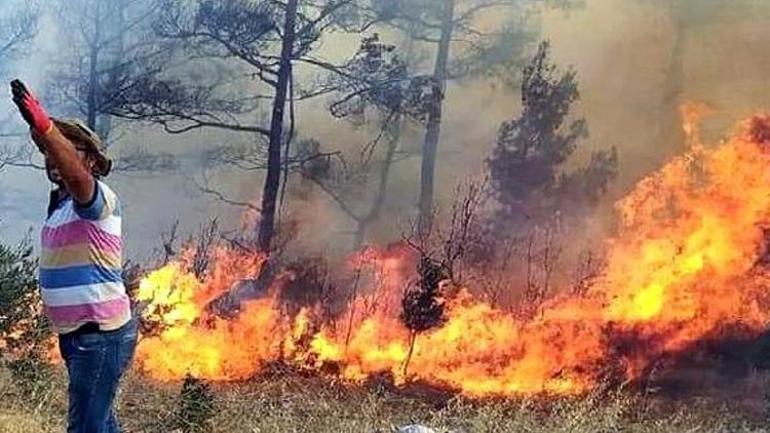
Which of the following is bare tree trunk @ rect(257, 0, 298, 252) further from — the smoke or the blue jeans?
the blue jeans

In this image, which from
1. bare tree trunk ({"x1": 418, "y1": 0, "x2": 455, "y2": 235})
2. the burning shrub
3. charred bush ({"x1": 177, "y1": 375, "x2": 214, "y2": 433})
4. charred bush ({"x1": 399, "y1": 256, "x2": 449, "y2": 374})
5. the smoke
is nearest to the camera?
charred bush ({"x1": 177, "y1": 375, "x2": 214, "y2": 433})

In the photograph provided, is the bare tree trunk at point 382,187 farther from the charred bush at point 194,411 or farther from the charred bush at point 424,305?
the charred bush at point 194,411

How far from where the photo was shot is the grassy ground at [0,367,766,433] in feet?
25.3

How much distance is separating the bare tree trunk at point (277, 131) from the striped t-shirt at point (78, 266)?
8.90 m

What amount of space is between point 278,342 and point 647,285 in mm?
4347

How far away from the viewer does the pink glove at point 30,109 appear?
3.52 m

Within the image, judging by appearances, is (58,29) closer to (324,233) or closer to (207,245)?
(207,245)

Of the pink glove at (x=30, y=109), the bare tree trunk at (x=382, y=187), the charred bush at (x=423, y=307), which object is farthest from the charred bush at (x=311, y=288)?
the pink glove at (x=30, y=109)

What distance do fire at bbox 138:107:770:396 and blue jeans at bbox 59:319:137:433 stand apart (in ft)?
21.2

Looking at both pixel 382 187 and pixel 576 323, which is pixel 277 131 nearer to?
pixel 382 187

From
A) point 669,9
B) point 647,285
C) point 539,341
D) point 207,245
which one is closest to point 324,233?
point 207,245

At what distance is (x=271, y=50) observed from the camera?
1319cm

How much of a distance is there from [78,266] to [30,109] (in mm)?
761

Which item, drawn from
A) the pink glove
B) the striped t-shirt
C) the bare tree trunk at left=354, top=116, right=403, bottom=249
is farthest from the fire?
the pink glove
